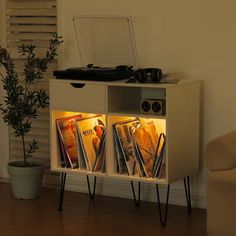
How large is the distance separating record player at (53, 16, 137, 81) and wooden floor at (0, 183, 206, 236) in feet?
2.93

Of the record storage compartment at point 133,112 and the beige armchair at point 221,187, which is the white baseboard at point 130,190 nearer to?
the record storage compartment at point 133,112

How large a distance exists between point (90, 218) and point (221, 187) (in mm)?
1119

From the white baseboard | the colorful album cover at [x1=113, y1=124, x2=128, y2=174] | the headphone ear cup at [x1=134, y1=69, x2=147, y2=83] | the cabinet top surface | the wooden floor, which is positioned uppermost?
the headphone ear cup at [x1=134, y1=69, x2=147, y2=83]

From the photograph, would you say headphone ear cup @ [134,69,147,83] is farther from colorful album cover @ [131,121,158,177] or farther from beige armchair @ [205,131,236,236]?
beige armchair @ [205,131,236,236]

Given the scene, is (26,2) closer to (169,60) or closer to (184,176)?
(169,60)

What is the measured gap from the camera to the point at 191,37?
13.8ft

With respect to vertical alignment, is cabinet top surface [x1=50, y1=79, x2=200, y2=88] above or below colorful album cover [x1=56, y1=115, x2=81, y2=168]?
above

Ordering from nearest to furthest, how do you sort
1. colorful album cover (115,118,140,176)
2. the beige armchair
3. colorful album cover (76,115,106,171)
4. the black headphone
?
the beige armchair < the black headphone < colorful album cover (115,118,140,176) < colorful album cover (76,115,106,171)

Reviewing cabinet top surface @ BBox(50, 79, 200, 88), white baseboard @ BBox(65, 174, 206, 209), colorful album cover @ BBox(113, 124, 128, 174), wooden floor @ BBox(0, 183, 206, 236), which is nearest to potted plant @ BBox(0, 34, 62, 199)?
wooden floor @ BBox(0, 183, 206, 236)

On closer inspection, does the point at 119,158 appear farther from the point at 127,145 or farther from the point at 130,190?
the point at 130,190

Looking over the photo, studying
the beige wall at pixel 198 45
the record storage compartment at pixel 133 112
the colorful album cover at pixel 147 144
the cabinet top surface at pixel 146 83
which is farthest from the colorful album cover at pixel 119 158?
the beige wall at pixel 198 45

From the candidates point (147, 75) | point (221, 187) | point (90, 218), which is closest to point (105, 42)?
point (147, 75)

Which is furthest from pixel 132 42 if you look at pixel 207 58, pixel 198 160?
pixel 198 160

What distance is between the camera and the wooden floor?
3.85 m
